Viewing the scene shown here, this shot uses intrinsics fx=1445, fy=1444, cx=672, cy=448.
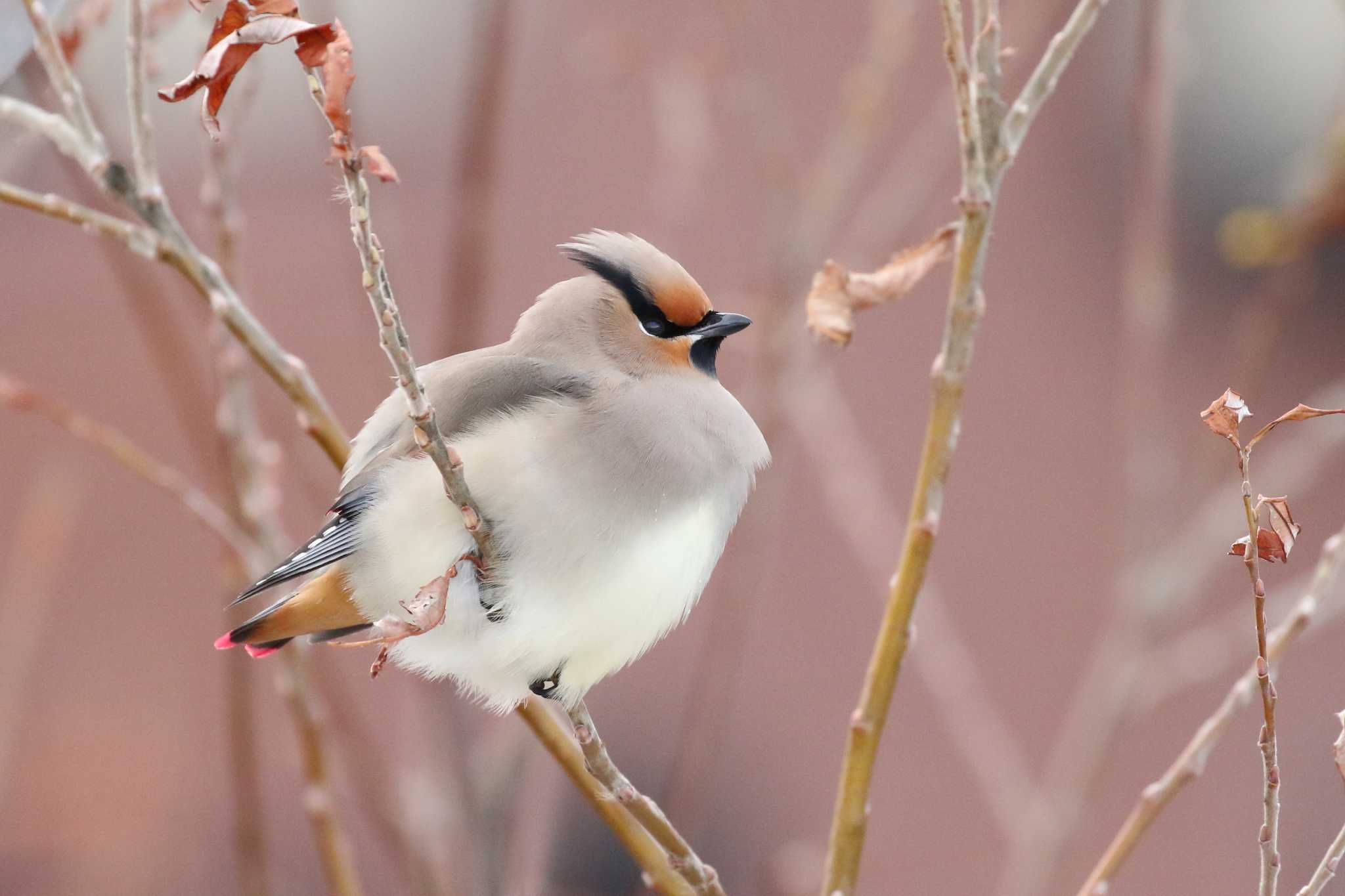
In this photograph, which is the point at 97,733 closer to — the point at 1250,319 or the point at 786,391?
the point at 786,391

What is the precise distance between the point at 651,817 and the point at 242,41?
0.87 metres

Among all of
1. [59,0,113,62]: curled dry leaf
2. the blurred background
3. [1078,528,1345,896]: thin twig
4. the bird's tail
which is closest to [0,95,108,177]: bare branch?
[59,0,113,62]: curled dry leaf

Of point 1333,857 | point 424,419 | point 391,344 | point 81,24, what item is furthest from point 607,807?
point 81,24

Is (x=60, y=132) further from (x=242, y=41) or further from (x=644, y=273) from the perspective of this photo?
(x=644, y=273)

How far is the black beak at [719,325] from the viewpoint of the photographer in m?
2.01

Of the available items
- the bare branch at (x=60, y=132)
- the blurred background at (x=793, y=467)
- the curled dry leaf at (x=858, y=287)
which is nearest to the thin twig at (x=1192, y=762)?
the curled dry leaf at (x=858, y=287)

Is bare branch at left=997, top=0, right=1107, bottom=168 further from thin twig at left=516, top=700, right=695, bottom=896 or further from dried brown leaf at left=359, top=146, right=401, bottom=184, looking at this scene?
thin twig at left=516, top=700, right=695, bottom=896

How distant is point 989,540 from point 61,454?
9.53 ft

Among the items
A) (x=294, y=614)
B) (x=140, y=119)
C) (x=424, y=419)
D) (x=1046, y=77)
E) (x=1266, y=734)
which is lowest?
(x=294, y=614)

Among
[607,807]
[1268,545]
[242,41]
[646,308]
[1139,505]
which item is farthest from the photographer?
[1139,505]

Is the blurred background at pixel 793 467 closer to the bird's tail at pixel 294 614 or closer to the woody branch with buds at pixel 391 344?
the bird's tail at pixel 294 614

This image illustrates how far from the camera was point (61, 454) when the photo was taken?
4.07m

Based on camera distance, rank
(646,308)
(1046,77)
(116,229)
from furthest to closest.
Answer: (646,308) < (116,229) < (1046,77)

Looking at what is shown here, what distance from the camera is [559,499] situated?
186 centimetres
